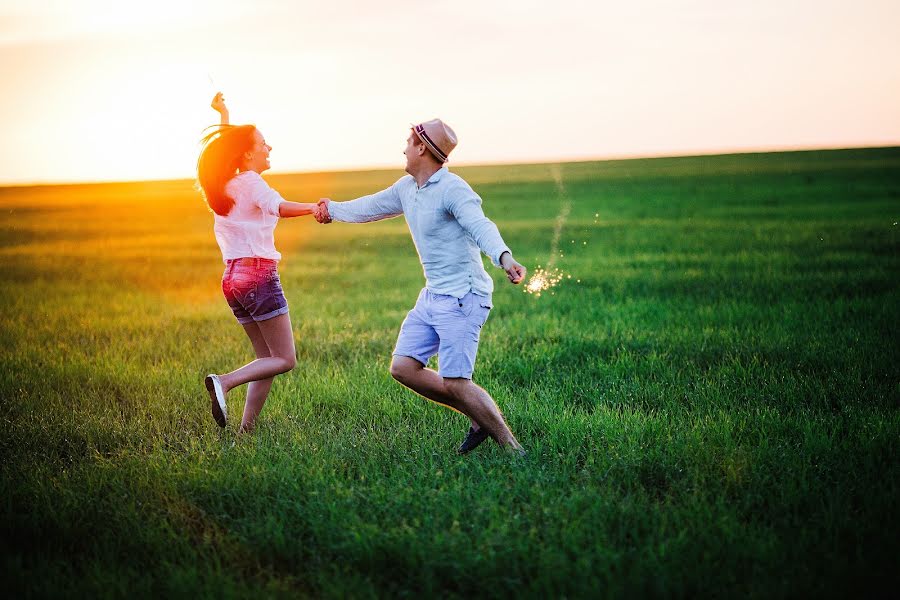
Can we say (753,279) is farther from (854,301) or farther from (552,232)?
(552,232)

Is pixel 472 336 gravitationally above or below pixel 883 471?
above

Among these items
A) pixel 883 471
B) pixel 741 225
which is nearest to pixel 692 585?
pixel 883 471

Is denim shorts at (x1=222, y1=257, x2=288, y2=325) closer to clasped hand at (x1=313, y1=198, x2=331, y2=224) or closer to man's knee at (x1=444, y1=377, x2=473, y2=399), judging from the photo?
clasped hand at (x1=313, y1=198, x2=331, y2=224)

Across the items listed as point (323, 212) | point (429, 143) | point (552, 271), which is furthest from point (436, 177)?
point (552, 271)

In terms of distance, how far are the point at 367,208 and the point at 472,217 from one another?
1.02m

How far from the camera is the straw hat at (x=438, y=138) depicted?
4586 mm

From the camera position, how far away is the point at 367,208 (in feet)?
16.9

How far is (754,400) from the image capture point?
599 cm

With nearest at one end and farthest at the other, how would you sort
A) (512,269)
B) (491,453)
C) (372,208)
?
(512,269) < (491,453) < (372,208)

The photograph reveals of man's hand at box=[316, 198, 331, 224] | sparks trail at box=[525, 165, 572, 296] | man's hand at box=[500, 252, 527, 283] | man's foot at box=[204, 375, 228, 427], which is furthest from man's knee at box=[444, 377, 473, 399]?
man's foot at box=[204, 375, 228, 427]

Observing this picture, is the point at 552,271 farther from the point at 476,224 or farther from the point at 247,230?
the point at 476,224

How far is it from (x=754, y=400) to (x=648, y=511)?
2.37 m

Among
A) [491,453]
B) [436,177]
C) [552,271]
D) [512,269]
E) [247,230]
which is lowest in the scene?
[491,453]

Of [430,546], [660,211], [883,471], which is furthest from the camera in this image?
[660,211]
